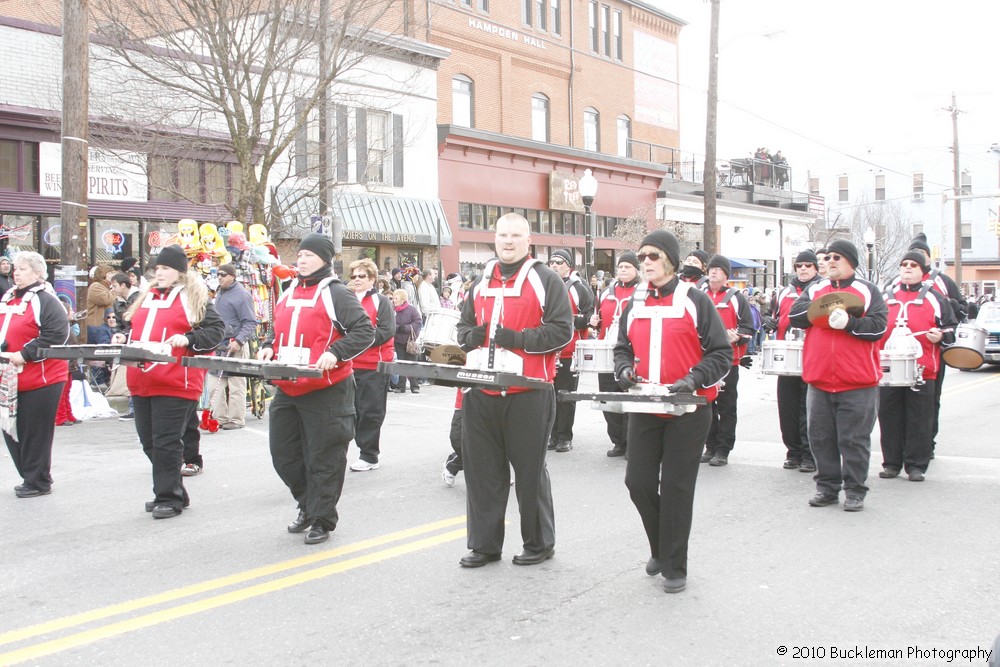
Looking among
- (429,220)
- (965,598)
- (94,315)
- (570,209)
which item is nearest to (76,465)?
(94,315)

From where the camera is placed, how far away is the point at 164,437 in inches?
285

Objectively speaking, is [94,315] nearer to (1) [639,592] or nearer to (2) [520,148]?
(1) [639,592]

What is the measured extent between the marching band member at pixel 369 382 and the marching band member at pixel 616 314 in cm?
222

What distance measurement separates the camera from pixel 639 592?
5496 millimetres

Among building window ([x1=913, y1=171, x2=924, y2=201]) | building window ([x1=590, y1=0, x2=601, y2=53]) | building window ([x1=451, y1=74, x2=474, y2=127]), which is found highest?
building window ([x1=590, y1=0, x2=601, y2=53])

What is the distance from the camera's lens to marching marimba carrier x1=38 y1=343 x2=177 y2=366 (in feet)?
22.0

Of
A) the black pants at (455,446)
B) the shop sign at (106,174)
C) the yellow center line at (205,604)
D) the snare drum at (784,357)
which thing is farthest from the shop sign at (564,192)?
the yellow center line at (205,604)

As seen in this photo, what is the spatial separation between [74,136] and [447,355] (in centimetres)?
863

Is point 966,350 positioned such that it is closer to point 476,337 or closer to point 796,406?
point 796,406

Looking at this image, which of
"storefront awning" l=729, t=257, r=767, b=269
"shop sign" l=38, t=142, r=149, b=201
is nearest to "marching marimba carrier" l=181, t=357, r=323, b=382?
"shop sign" l=38, t=142, r=149, b=201

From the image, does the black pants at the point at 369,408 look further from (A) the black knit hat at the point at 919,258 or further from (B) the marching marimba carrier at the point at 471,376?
(A) the black knit hat at the point at 919,258

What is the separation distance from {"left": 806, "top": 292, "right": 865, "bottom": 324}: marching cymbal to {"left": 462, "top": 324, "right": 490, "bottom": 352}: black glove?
9.51ft

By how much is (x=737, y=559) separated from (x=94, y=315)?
35.7ft

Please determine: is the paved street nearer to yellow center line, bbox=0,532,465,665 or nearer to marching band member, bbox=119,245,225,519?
yellow center line, bbox=0,532,465,665
